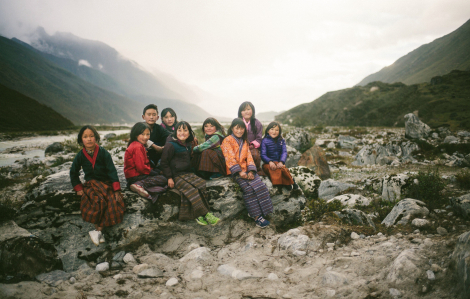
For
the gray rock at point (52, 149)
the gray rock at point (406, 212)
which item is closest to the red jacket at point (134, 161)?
the gray rock at point (406, 212)

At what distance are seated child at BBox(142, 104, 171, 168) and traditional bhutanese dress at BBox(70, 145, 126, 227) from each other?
1.27m

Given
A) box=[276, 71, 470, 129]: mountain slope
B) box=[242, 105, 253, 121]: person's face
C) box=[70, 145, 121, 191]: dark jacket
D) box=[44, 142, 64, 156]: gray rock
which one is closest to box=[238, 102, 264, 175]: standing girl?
box=[242, 105, 253, 121]: person's face

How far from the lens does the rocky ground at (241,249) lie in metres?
2.45

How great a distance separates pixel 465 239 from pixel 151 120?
6.22 metres

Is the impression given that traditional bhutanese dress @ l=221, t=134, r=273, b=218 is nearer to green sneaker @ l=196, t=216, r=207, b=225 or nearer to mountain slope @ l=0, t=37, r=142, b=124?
green sneaker @ l=196, t=216, r=207, b=225

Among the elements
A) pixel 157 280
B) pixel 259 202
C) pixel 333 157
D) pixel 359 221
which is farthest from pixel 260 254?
pixel 333 157

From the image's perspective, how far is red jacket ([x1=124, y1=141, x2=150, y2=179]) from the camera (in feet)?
14.4

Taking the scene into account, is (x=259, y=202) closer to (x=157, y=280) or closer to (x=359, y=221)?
(x=359, y=221)

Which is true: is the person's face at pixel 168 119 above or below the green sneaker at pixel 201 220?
above

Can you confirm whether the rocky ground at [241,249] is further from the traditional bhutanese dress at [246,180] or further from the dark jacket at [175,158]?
the dark jacket at [175,158]

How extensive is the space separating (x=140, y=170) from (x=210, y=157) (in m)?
1.69

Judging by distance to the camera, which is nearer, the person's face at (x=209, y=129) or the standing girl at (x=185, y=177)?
the standing girl at (x=185, y=177)

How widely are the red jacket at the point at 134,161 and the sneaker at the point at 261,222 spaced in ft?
9.21

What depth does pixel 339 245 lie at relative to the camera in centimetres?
342
